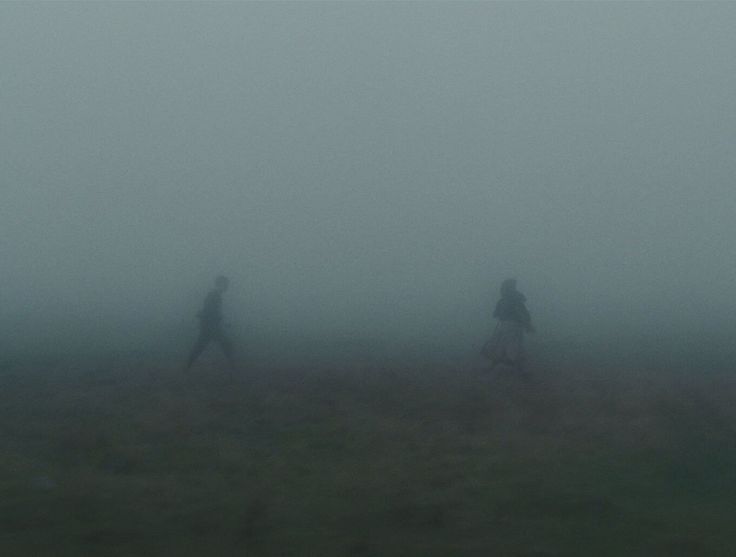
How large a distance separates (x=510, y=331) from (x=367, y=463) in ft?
17.5

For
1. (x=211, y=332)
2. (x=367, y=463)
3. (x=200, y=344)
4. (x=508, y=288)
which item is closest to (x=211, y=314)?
(x=211, y=332)

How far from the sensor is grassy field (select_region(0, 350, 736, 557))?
9.64 meters

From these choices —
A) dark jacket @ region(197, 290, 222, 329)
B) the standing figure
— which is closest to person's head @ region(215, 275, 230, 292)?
dark jacket @ region(197, 290, 222, 329)

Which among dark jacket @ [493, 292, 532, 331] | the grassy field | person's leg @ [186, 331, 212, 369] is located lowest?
the grassy field

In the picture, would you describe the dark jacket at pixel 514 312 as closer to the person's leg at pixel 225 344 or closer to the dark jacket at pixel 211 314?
the person's leg at pixel 225 344

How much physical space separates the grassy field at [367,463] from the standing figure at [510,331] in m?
A: 0.30

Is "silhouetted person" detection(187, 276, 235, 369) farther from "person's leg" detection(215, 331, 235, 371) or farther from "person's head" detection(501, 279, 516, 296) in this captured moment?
"person's head" detection(501, 279, 516, 296)

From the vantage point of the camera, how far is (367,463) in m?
12.3

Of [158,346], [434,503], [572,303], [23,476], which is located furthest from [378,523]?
[572,303]

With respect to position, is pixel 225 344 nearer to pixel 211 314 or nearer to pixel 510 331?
pixel 211 314

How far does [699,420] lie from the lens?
13.9 meters

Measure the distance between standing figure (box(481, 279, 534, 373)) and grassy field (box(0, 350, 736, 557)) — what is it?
0.30 metres

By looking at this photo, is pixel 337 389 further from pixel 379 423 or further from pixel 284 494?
pixel 284 494

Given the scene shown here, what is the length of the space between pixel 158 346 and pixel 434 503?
12174 millimetres
